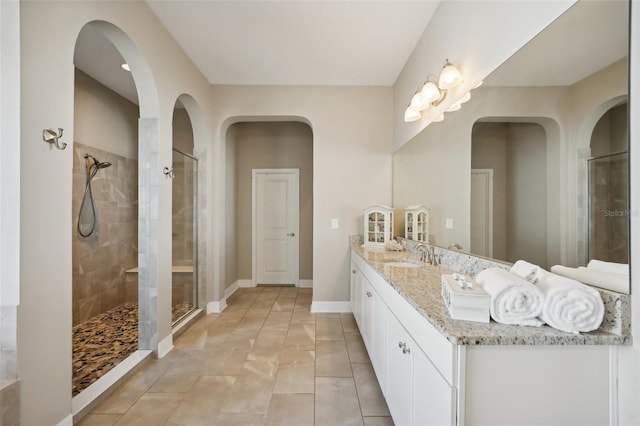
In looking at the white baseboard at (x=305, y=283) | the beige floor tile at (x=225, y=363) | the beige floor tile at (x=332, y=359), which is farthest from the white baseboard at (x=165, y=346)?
the white baseboard at (x=305, y=283)

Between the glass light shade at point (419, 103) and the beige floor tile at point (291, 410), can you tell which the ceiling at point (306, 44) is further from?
the beige floor tile at point (291, 410)

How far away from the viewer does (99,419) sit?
1.78 m

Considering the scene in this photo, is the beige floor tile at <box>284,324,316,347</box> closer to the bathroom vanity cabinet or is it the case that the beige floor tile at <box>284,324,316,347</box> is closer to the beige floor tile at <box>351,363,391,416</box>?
the beige floor tile at <box>351,363,391,416</box>

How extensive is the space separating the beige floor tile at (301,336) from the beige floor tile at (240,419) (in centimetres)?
96

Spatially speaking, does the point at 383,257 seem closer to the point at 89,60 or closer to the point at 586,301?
the point at 586,301

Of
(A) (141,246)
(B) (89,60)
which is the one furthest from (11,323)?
(B) (89,60)

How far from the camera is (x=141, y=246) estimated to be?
249cm

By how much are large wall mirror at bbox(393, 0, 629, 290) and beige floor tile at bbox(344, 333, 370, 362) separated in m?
1.27

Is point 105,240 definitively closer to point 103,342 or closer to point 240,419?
point 103,342

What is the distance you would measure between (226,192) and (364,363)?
2939mm

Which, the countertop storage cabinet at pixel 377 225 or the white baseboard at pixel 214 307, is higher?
the countertop storage cabinet at pixel 377 225

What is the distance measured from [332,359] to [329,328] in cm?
71

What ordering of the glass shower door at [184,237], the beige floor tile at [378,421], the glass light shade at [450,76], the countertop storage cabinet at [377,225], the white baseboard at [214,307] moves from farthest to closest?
the white baseboard at [214,307] < the countertop storage cabinet at [377,225] < the glass shower door at [184,237] < the glass light shade at [450,76] < the beige floor tile at [378,421]

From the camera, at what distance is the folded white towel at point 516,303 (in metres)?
1.04
